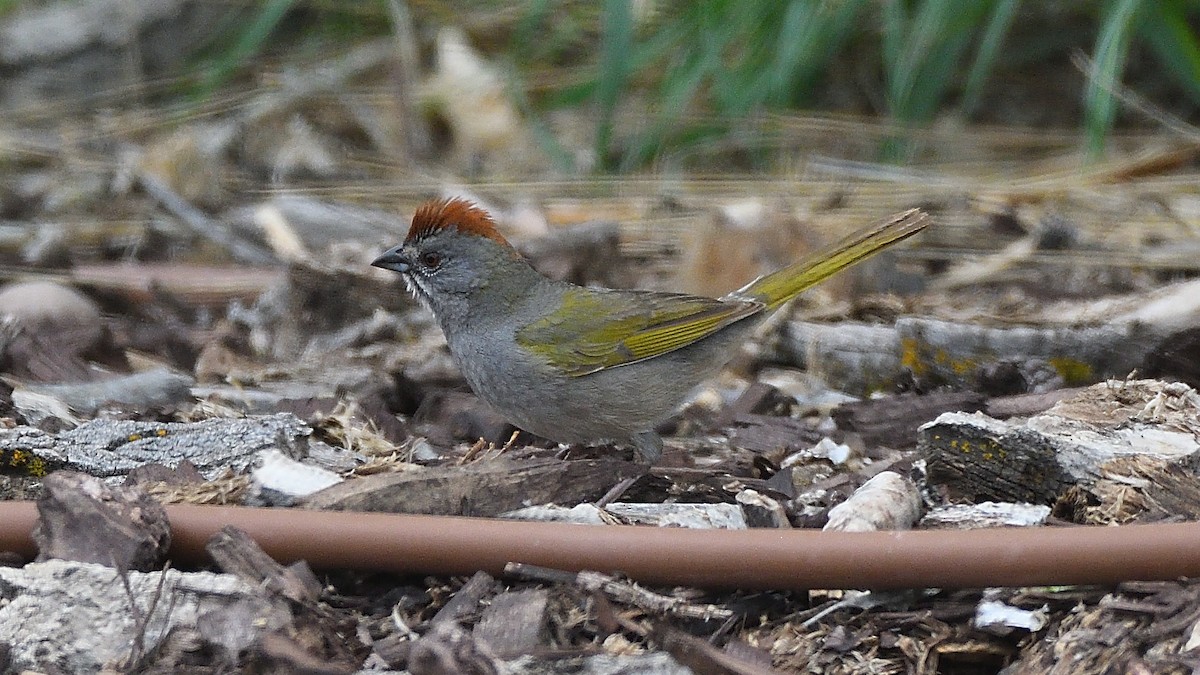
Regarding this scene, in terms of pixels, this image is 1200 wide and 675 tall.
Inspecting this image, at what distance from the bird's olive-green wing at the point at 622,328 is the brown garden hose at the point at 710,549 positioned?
1.56 m

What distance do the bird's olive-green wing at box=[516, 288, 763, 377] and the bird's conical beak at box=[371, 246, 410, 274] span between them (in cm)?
46

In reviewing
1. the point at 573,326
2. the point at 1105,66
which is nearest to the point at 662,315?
the point at 573,326

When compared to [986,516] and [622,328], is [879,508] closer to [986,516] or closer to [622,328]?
[986,516]

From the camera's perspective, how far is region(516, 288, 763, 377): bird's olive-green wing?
4184 millimetres

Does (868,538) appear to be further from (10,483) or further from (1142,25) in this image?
(1142,25)

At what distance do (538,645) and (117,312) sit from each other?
3771 millimetres

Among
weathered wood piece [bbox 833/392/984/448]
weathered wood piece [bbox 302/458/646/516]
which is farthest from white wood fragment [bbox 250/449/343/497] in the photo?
weathered wood piece [bbox 833/392/984/448]

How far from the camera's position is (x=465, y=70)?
818 centimetres

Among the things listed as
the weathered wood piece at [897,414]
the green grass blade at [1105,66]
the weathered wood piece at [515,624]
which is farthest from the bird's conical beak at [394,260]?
the green grass blade at [1105,66]

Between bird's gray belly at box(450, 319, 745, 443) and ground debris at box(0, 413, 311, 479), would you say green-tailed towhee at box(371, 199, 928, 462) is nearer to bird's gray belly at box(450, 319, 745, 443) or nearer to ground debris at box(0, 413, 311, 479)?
bird's gray belly at box(450, 319, 745, 443)

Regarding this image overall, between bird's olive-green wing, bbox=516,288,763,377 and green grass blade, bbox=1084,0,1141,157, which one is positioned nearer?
bird's olive-green wing, bbox=516,288,763,377

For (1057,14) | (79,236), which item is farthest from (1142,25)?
(79,236)

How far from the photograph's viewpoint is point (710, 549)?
251 centimetres

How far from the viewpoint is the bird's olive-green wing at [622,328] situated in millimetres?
4184
